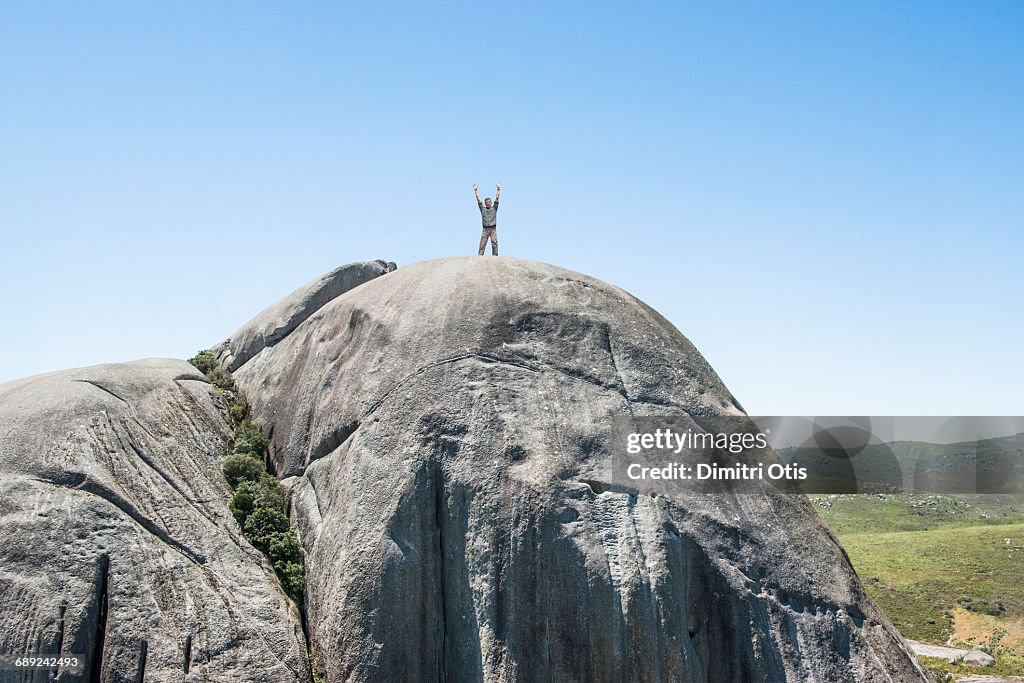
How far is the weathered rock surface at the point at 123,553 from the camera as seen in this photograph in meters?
20.5

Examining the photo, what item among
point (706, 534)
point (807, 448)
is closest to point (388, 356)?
point (706, 534)

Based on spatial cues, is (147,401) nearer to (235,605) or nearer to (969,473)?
(235,605)

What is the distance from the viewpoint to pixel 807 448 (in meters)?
34.4

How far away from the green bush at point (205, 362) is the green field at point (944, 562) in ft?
104

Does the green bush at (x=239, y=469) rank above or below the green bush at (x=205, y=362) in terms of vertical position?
below

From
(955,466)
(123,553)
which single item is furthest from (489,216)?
(955,466)

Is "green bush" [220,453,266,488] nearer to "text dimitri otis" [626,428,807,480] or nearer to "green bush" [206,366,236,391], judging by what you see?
"green bush" [206,366,236,391]

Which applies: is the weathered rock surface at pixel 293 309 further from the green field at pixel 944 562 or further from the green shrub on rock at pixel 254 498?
the green field at pixel 944 562

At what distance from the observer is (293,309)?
100 feet

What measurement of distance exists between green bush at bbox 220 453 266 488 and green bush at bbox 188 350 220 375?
6.30 metres

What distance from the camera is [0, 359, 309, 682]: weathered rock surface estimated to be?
67.3 ft

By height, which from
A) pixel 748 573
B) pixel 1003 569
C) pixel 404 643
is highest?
pixel 748 573

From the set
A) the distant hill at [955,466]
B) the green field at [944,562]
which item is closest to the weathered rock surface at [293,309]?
the green field at [944,562]

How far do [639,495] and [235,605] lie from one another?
10228 mm
